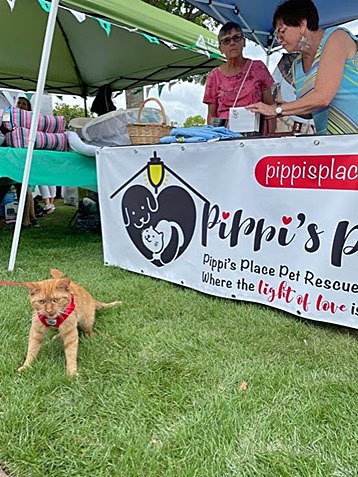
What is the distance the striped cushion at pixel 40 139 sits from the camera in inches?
127

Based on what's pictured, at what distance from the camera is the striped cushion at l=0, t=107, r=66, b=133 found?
Result: 331 centimetres

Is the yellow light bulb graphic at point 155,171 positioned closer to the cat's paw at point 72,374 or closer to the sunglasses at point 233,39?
the sunglasses at point 233,39

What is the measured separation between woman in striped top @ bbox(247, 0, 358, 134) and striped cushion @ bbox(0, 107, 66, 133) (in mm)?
1983

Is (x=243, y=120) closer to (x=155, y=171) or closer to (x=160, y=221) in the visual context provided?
(x=155, y=171)

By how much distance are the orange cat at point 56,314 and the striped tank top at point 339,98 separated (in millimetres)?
1586

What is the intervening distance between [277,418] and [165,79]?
583 centimetres

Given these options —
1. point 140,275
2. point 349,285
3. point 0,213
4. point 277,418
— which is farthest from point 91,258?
point 0,213

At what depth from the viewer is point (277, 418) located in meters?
1.24

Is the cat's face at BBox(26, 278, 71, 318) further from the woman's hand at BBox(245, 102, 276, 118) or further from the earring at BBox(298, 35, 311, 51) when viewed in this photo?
the earring at BBox(298, 35, 311, 51)

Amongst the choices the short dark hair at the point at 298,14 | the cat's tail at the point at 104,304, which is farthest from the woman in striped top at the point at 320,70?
the cat's tail at the point at 104,304

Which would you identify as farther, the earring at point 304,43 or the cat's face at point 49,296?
the earring at point 304,43

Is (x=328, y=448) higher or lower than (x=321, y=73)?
lower

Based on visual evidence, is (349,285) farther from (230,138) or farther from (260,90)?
(260,90)

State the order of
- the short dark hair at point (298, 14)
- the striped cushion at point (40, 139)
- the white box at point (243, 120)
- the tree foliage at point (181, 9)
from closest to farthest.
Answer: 1. the short dark hair at point (298, 14)
2. the white box at point (243, 120)
3. the striped cushion at point (40, 139)
4. the tree foliage at point (181, 9)
